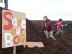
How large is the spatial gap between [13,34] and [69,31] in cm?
2346

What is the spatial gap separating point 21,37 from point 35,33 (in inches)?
205

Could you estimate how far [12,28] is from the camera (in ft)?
38.2

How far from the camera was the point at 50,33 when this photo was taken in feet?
57.8

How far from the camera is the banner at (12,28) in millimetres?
11180

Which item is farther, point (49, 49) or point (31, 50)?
point (49, 49)

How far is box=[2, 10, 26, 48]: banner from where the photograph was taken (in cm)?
1118

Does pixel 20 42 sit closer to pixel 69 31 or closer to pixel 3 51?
pixel 3 51

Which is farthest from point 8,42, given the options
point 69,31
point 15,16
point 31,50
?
point 69,31

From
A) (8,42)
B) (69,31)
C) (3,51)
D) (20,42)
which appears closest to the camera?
(8,42)

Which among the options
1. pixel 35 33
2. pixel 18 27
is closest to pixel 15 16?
pixel 18 27

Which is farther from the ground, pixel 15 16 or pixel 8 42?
pixel 15 16

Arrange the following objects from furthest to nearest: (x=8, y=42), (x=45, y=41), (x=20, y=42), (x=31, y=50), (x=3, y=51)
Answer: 1. (x=45, y=41)
2. (x=31, y=50)
3. (x=3, y=51)
4. (x=20, y=42)
5. (x=8, y=42)

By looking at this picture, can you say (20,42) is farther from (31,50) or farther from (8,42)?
(31,50)

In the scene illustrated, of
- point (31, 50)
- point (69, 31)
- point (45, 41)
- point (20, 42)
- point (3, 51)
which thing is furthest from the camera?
point (69, 31)
